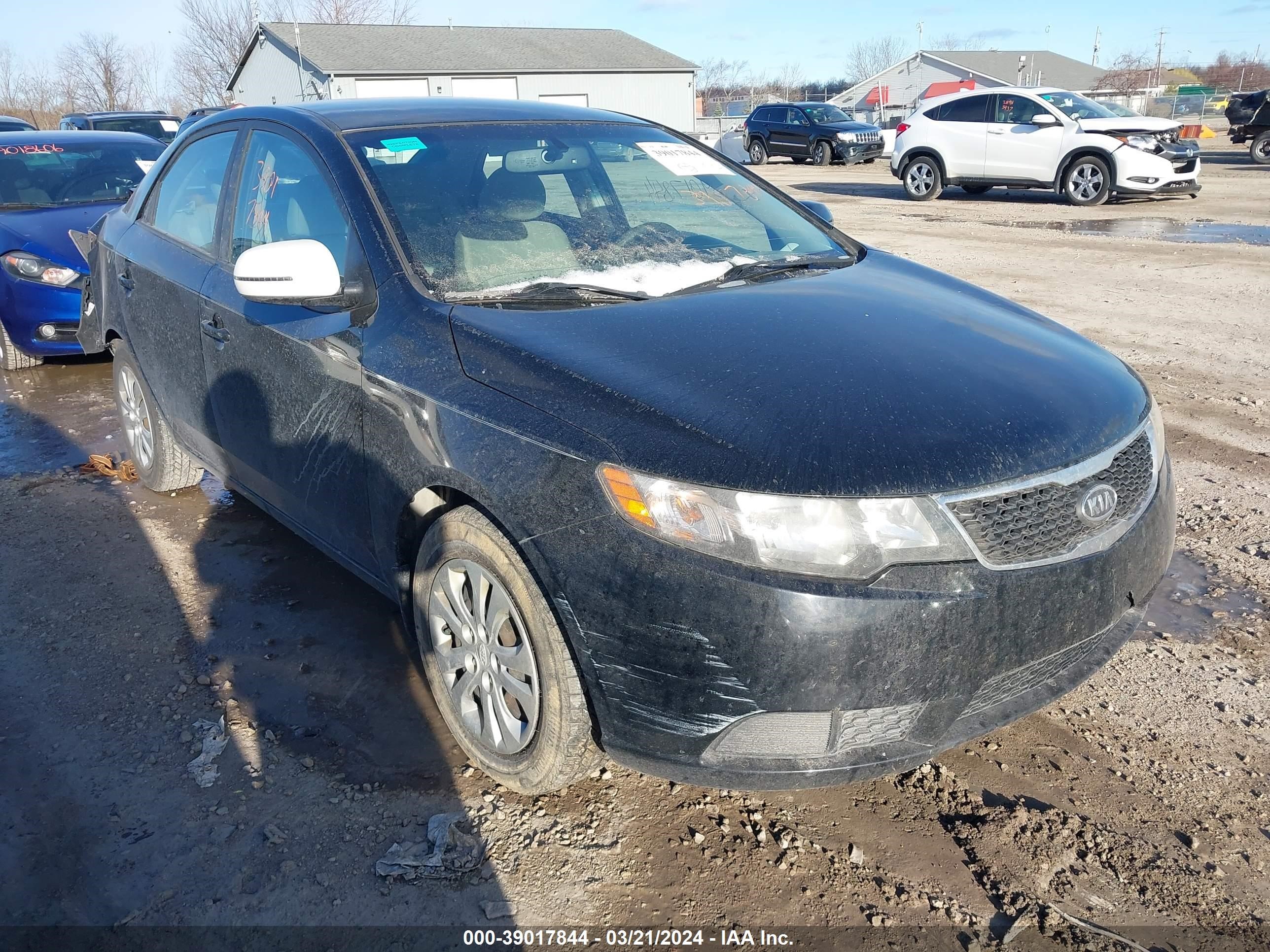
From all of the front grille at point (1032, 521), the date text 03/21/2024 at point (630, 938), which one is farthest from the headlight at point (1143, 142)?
the date text 03/21/2024 at point (630, 938)

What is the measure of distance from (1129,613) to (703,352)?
123 centimetres

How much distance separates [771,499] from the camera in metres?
2.04

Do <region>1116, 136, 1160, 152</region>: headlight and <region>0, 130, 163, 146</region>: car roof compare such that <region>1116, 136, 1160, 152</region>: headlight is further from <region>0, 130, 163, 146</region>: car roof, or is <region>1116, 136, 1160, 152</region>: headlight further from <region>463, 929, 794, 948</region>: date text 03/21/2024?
<region>463, 929, 794, 948</region>: date text 03/21/2024

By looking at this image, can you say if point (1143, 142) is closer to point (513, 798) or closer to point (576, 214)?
point (576, 214)

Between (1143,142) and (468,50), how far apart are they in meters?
37.9

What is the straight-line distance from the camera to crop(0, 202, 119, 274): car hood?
6.84 meters

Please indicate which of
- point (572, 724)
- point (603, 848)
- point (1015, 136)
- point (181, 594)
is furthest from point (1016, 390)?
point (1015, 136)

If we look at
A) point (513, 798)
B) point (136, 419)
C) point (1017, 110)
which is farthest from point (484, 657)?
point (1017, 110)

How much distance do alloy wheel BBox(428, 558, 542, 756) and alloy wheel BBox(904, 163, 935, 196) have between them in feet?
53.3

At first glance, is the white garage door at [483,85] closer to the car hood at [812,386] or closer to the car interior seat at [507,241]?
the car interior seat at [507,241]

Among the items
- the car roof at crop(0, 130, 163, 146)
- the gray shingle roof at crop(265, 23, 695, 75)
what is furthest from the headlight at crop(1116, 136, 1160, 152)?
the gray shingle roof at crop(265, 23, 695, 75)

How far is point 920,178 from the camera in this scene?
56.4 ft

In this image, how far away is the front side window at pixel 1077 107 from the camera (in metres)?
15.0

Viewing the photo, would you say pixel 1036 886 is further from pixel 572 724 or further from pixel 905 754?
pixel 572 724
